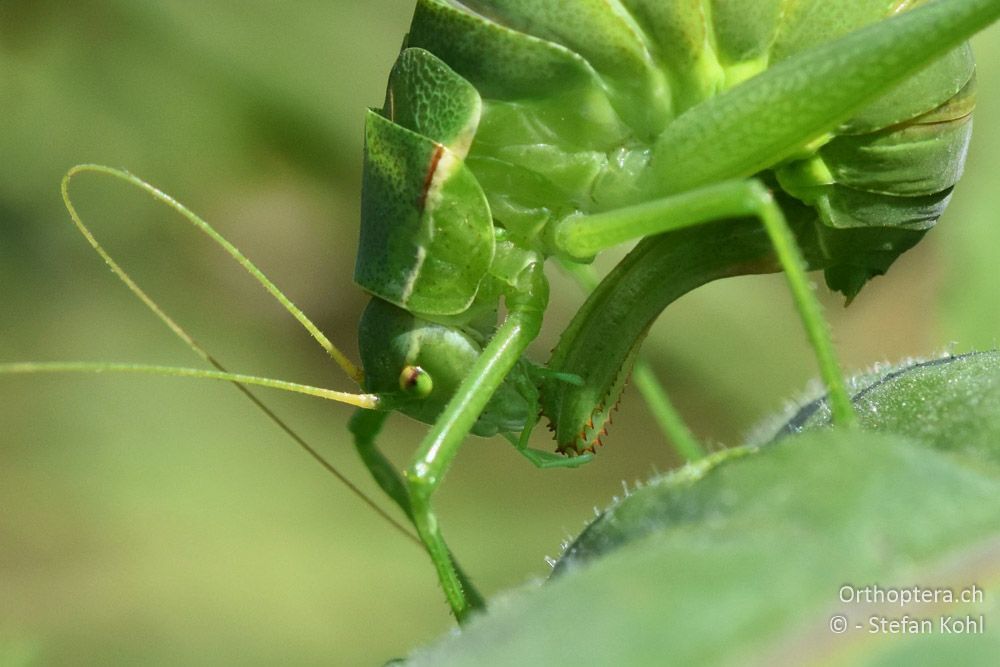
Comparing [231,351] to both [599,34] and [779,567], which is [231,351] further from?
[779,567]

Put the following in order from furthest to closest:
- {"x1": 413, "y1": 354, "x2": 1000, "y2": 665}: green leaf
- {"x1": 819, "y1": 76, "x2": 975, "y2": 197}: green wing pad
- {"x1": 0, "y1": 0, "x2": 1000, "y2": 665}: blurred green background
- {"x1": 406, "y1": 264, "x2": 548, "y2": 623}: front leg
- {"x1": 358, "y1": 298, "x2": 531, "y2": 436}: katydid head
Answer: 1. {"x1": 0, "y1": 0, "x2": 1000, "y2": 665}: blurred green background
2. {"x1": 358, "y1": 298, "x2": 531, "y2": 436}: katydid head
3. {"x1": 819, "y1": 76, "x2": 975, "y2": 197}: green wing pad
4. {"x1": 406, "y1": 264, "x2": 548, "y2": 623}: front leg
5. {"x1": 413, "y1": 354, "x2": 1000, "y2": 665}: green leaf

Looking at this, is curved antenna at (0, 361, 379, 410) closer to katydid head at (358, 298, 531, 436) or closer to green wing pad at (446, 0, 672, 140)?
katydid head at (358, 298, 531, 436)

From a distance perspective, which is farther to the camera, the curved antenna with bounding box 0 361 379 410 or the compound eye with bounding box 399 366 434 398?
the compound eye with bounding box 399 366 434 398

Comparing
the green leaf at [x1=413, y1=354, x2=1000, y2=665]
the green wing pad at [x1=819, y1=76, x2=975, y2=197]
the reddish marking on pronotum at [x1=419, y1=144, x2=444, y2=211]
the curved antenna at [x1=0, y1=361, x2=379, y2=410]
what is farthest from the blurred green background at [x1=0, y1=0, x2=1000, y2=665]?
the green leaf at [x1=413, y1=354, x2=1000, y2=665]

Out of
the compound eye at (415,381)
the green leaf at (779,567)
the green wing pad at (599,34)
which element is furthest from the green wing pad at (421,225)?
the green leaf at (779,567)

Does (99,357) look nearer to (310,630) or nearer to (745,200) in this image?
(310,630)

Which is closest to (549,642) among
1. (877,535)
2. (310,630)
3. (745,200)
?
(877,535)
